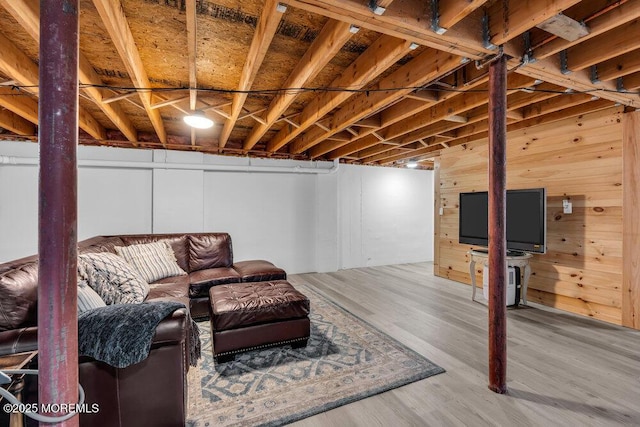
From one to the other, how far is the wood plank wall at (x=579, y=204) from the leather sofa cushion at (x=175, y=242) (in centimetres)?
438

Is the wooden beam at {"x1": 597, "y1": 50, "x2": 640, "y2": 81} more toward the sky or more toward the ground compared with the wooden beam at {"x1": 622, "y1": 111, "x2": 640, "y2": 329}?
more toward the sky

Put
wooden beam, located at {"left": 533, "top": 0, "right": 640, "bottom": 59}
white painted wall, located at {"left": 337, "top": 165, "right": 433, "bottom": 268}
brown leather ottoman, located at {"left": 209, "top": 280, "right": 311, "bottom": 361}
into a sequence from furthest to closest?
white painted wall, located at {"left": 337, "top": 165, "right": 433, "bottom": 268}
brown leather ottoman, located at {"left": 209, "top": 280, "right": 311, "bottom": 361}
wooden beam, located at {"left": 533, "top": 0, "right": 640, "bottom": 59}

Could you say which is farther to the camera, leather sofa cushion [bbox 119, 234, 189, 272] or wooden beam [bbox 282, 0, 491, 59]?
leather sofa cushion [bbox 119, 234, 189, 272]

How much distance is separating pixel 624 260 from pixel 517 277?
0.94 metres

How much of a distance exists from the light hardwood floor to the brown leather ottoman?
2.55 feet

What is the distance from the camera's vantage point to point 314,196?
5629 millimetres

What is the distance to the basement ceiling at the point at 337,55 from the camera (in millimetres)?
1601

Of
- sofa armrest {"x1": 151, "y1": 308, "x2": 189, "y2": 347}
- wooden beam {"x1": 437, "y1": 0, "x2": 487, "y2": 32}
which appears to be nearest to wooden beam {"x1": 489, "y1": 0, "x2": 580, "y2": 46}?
wooden beam {"x1": 437, "y1": 0, "x2": 487, "y2": 32}

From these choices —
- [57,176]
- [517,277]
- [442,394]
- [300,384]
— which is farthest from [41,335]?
[517,277]

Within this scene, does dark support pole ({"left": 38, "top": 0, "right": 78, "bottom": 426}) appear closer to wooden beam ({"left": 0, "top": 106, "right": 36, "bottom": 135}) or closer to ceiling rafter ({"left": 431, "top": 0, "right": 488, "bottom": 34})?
ceiling rafter ({"left": 431, "top": 0, "right": 488, "bottom": 34})

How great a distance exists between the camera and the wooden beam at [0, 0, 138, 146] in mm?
1459

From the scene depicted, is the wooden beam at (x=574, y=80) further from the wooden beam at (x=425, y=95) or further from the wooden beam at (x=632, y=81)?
the wooden beam at (x=425, y=95)

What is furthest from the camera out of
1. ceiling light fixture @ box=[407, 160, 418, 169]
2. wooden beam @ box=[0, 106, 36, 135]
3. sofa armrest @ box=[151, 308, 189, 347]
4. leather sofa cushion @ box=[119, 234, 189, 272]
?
→ ceiling light fixture @ box=[407, 160, 418, 169]

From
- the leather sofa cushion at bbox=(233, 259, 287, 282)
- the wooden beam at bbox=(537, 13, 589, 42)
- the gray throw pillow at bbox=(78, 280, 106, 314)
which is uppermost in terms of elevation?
the wooden beam at bbox=(537, 13, 589, 42)
